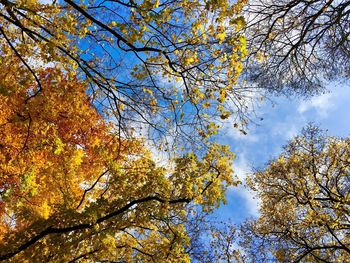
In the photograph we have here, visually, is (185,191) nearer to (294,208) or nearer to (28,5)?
(28,5)

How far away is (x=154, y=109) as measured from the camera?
6465 mm

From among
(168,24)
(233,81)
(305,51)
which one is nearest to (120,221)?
(233,81)

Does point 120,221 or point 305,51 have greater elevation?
point 305,51

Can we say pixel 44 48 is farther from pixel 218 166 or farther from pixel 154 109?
pixel 218 166

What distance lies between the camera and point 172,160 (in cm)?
662

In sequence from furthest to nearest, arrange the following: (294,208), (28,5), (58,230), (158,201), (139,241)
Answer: (294,208)
(139,241)
(158,201)
(58,230)
(28,5)

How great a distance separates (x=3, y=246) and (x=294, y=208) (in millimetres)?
10332

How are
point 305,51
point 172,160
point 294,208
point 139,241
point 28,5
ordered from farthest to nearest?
point 294,208
point 305,51
point 139,241
point 172,160
point 28,5

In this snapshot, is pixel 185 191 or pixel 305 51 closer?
pixel 185 191

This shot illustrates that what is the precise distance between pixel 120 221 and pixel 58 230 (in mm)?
1090

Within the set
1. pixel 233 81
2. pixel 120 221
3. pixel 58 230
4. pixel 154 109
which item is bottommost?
pixel 58 230

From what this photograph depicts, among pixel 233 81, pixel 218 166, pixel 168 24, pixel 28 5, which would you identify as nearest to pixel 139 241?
pixel 218 166

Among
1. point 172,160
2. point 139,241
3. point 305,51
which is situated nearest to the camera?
point 172,160

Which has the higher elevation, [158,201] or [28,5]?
[28,5]
